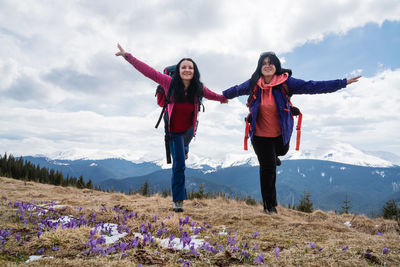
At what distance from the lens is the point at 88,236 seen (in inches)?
118

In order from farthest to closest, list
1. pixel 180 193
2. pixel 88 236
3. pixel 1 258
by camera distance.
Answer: pixel 180 193
pixel 88 236
pixel 1 258

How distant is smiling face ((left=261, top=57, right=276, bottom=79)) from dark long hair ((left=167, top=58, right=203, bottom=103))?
1467 mm

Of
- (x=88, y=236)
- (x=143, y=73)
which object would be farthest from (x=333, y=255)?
(x=143, y=73)

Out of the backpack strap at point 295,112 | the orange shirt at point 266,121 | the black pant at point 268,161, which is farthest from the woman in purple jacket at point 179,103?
the backpack strap at point 295,112

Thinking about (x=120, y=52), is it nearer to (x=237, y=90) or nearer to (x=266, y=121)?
(x=237, y=90)

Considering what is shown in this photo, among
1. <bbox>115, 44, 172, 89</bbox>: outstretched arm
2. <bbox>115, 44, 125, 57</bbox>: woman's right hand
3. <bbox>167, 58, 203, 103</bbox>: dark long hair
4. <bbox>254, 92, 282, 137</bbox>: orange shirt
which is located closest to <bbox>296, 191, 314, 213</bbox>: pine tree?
<bbox>254, 92, 282, 137</bbox>: orange shirt

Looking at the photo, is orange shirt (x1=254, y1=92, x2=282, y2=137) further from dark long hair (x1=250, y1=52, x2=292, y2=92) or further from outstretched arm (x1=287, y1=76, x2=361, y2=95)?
outstretched arm (x1=287, y1=76, x2=361, y2=95)

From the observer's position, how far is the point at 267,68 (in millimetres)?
5465

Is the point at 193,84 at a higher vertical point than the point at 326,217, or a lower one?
higher

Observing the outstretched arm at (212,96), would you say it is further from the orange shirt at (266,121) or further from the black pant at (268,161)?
the black pant at (268,161)

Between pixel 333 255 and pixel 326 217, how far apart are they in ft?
15.7

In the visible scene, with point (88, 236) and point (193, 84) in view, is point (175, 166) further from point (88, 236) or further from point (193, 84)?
point (88, 236)

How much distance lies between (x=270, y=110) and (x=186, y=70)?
2.10 meters

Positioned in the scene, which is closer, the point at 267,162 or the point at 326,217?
the point at 267,162
